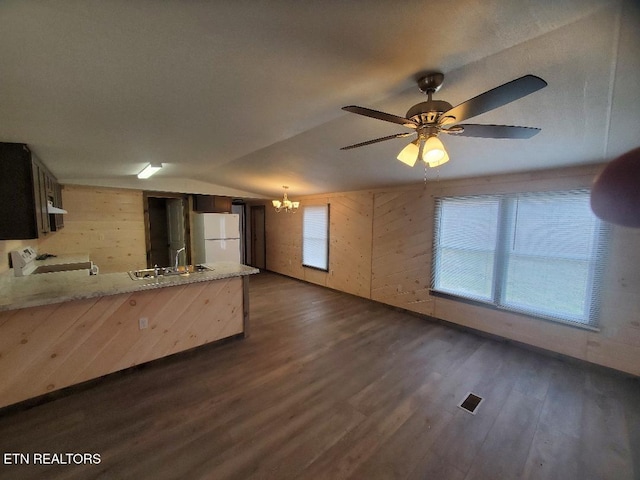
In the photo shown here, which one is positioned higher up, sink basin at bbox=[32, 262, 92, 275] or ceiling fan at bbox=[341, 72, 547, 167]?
ceiling fan at bbox=[341, 72, 547, 167]

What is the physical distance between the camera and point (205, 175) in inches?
199

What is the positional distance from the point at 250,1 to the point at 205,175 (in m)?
4.56

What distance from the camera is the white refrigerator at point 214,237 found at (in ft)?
19.5

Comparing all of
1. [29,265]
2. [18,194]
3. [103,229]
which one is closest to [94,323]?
[18,194]

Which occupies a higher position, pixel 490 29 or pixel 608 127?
pixel 490 29

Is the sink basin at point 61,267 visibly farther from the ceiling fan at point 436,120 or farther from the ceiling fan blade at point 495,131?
the ceiling fan blade at point 495,131

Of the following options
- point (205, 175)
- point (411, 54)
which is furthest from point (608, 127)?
point (205, 175)

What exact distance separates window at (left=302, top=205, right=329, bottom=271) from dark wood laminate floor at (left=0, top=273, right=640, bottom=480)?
9.85 ft

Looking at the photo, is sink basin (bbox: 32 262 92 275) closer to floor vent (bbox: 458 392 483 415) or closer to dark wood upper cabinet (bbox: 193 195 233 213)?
dark wood upper cabinet (bbox: 193 195 233 213)

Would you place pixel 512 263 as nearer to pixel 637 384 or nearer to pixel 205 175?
pixel 637 384

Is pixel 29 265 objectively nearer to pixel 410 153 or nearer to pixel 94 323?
pixel 94 323

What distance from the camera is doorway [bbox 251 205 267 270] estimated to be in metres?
7.89

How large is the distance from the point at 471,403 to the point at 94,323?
138 inches

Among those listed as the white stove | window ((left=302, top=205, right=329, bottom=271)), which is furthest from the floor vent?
the white stove
